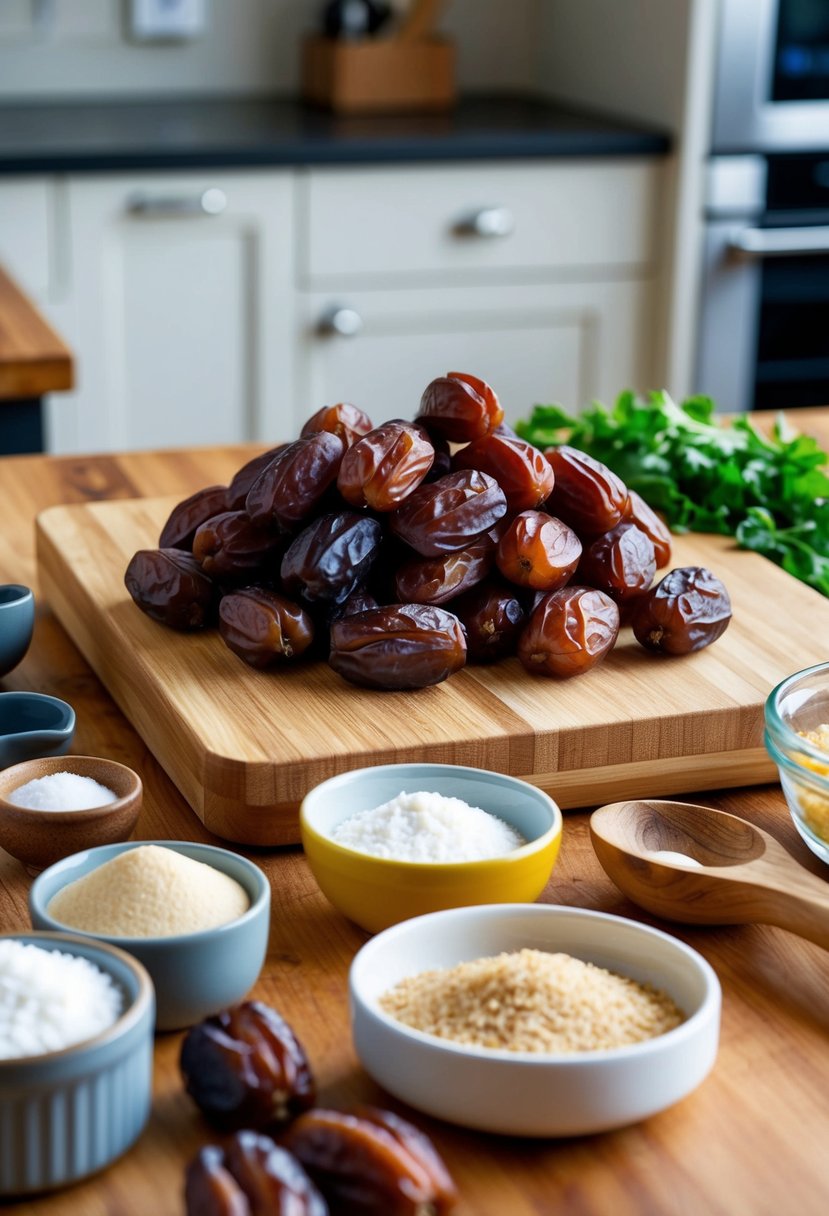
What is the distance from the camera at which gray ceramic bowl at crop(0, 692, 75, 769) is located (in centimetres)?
98

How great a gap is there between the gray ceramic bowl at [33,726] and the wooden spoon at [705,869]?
1.14 ft

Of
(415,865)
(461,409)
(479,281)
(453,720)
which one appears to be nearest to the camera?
(415,865)

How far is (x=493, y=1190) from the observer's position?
26.2 inches

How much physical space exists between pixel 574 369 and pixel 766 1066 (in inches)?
106

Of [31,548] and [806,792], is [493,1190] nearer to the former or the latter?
[806,792]

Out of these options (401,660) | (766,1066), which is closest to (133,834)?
(401,660)

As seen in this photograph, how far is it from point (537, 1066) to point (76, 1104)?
0.19 meters

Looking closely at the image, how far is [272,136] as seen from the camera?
3.04m

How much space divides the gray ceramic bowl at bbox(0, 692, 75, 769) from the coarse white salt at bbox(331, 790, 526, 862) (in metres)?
0.22

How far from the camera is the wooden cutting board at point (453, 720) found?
96 cm

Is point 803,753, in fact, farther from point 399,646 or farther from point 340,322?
point 340,322

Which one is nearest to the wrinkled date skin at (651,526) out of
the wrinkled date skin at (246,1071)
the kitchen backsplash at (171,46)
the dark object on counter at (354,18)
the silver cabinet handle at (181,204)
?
the wrinkled date skin at (246,1071)

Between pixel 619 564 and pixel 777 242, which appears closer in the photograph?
pixel 619 564

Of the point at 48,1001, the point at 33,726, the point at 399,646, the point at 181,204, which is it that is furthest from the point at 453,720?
the point at 181,204
